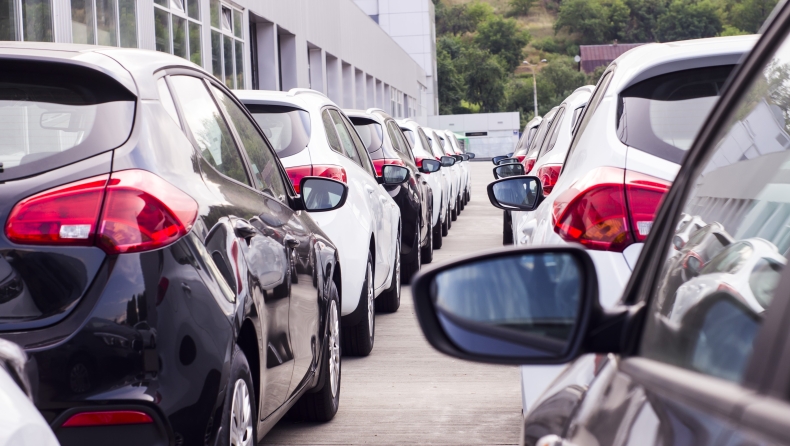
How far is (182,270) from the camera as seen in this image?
2.88 m

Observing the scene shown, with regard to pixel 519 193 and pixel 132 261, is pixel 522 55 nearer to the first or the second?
pixel 519 193

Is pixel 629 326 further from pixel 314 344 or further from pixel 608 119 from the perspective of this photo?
pixel 314 344

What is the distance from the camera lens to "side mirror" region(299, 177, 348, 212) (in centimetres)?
488

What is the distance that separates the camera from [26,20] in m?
12.5

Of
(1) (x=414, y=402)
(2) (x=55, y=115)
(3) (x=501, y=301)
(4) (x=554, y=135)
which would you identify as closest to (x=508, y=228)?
→ (4) (x=554, y=135)

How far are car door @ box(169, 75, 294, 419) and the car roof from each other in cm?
135

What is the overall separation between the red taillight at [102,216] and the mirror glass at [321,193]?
6.36 ft

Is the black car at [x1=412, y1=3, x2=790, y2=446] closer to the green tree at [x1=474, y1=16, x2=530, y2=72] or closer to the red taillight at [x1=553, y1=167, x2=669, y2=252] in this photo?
the red taillight at [x1=553, y1=167, x2=669, y2=252]

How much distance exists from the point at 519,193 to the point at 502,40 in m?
187

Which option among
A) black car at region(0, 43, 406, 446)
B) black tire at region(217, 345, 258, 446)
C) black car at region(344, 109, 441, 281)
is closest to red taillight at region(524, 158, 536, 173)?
black car at region(344, 109, 441, 281)

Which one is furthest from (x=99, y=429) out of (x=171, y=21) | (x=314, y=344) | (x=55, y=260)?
(x=171, y=21)

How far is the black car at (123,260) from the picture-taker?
8.88 feet

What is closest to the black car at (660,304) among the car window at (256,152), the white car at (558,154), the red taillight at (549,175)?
the car window at (256,152)

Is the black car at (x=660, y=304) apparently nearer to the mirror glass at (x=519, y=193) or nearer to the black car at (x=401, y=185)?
the mirror glass at (x=519, y=193)
